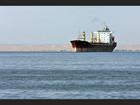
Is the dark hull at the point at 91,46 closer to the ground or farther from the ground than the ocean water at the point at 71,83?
closer to the ground

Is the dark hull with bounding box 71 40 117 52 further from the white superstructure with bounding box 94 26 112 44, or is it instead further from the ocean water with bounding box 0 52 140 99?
the ocean water with bounding box 0 52 140 99

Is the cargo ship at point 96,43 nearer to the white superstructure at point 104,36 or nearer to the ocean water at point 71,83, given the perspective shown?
the white superstructure at point 104,36

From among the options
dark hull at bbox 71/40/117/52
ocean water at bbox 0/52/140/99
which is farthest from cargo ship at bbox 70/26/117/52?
ocean water at bbox 0/52/140/99

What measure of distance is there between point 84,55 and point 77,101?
152 ft

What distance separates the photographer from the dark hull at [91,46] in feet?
142

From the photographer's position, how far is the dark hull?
4331cm

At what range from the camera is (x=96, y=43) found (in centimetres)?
4394

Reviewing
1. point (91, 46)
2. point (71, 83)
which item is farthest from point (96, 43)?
point (71, 83)

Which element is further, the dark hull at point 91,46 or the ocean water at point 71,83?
the dark hull at point 91,46

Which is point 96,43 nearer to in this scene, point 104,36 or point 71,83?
point 104,36

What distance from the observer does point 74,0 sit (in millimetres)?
3523

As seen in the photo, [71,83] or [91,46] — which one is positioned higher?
[71,83]

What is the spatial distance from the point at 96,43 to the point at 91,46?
685mm

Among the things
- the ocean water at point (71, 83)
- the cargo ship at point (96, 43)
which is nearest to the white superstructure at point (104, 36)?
the cargo ship at point (96, 43)
